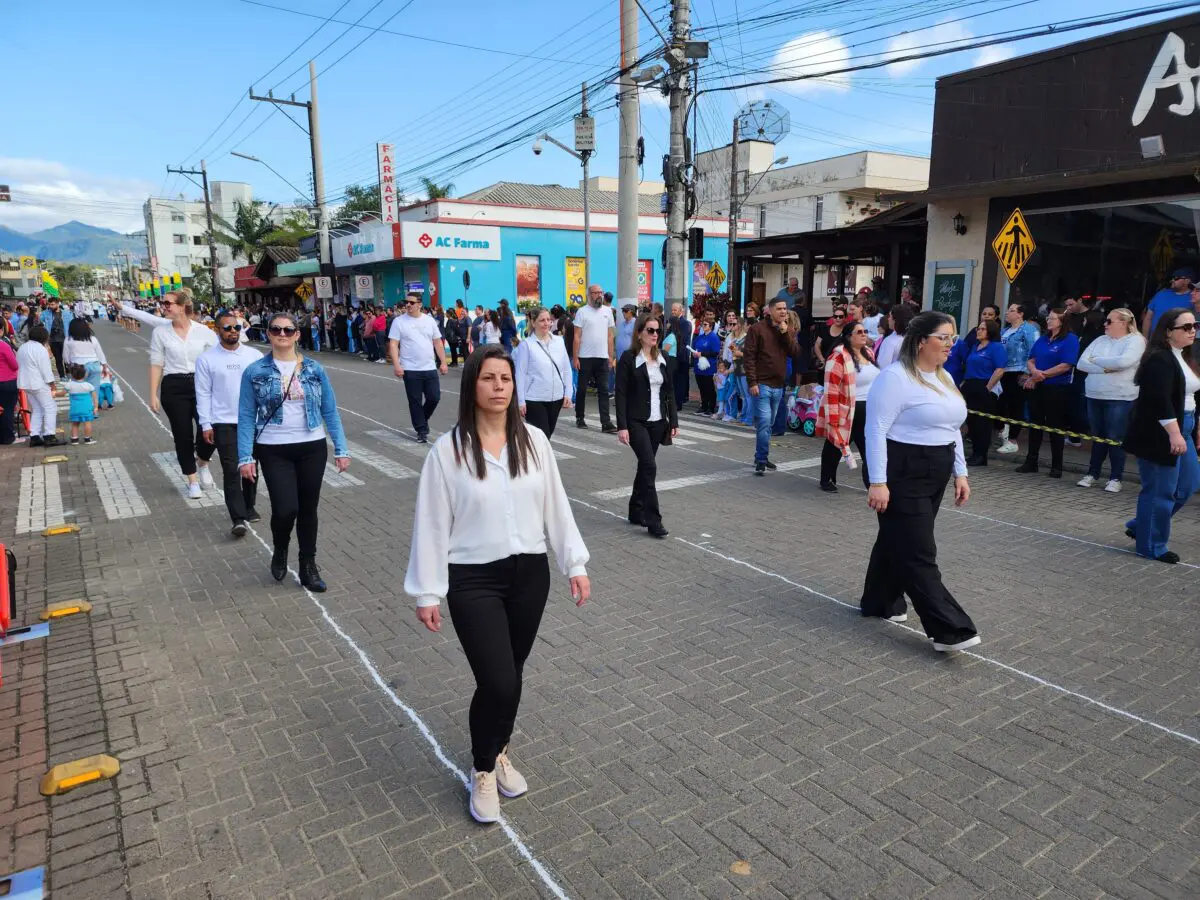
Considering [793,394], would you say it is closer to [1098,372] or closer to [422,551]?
[1098,372]

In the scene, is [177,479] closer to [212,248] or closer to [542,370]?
[542,370]

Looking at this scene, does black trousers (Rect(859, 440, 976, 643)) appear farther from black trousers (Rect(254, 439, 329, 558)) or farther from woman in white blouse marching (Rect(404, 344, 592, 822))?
black trousers (Rect(254, 439, 329, 558))

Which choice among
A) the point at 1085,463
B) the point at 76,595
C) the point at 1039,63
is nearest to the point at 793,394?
the point at 1085,463

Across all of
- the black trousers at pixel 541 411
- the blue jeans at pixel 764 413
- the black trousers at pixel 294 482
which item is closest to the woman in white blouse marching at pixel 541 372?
the black trousers at pixel 541 411

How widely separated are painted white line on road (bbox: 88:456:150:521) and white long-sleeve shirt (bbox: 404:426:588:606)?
244 inches

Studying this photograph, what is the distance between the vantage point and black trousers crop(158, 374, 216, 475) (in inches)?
311

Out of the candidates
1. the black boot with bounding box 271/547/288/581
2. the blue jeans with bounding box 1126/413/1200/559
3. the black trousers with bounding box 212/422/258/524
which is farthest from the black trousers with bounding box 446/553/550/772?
the blue jeans with bounding box 1126/413/1200/559

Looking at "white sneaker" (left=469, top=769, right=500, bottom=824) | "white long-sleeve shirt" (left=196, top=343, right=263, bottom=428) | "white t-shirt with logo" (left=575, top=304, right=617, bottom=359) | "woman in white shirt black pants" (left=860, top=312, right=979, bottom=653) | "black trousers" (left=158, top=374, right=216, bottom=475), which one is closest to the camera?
"white sneaker" (left=469, top=769, right=500, bottom=824)

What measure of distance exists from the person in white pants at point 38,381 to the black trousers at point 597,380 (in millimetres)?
7737

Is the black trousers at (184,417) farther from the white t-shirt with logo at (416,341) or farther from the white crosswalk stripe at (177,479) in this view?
the white t-shirt with logo at (416,341)

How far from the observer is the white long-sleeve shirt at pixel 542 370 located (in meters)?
8.59

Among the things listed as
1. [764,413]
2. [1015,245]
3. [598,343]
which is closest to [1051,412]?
[1015,245]

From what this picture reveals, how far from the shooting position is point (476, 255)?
3162cm

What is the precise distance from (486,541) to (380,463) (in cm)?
747
